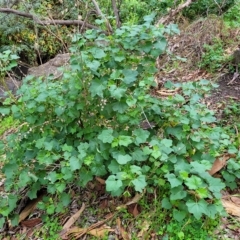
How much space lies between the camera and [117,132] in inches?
92.1

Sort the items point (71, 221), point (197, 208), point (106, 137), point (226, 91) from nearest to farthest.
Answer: point (197, 208), point (106, 137), point (71, 221), point (226, 91)

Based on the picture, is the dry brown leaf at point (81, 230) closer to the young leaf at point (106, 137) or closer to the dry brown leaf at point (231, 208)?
the young leaf at point (106, 137)

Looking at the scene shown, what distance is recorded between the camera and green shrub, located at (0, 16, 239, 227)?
209 centimetres

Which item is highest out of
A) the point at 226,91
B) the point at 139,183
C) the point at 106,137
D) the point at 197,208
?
the point at 106,137

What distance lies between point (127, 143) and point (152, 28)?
80 cm

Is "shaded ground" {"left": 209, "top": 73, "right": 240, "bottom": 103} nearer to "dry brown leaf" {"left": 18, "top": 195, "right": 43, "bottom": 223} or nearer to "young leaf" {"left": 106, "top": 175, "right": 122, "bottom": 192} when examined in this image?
"young leaf" {"left": 106, "top": 175, "right": 122, "bottom": 192}

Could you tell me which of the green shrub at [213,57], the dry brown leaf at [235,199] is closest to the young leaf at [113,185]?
the dry brown leaf at [235,199]

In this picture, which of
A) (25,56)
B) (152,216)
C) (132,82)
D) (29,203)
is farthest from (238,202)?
(25,56)

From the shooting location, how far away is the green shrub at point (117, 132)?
2088 mm

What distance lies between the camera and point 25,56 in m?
6.77

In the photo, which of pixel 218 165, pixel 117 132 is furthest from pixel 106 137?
pixel 218 165

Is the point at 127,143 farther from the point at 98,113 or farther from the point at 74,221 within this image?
the point at 74,221

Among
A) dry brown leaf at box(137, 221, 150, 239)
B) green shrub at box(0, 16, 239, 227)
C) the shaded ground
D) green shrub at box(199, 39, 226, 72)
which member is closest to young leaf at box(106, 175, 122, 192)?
green shrub at box(0, 16, 239, 227)

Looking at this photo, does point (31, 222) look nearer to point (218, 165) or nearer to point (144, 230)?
point (144, 230)
